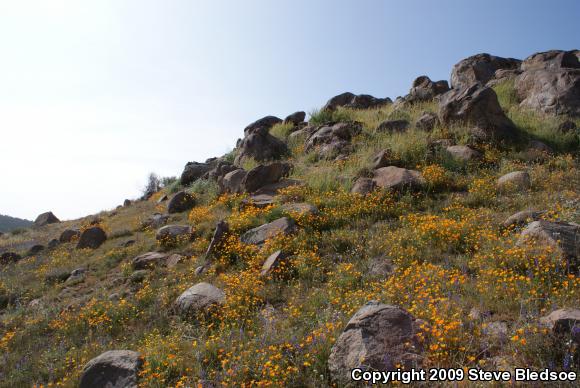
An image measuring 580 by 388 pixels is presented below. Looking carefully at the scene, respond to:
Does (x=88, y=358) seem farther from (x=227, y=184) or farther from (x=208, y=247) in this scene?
(x=227, y=184)

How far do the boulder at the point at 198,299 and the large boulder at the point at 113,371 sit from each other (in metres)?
1.32

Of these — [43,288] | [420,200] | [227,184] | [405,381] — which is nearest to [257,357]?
[405,381]

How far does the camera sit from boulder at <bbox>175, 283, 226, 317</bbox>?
6.11m

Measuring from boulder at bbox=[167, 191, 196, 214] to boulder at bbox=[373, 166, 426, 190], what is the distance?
6.44m

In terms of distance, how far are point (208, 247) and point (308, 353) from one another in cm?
506

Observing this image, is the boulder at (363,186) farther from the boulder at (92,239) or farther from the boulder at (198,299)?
the boulder at (92,239)

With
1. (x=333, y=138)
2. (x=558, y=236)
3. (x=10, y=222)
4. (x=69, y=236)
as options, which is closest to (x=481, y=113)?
(x=333, y=138)

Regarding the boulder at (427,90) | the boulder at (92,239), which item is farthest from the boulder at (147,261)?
the boulder at (427,90)

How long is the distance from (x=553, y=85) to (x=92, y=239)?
16.3 metres

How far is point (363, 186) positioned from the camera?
954cm

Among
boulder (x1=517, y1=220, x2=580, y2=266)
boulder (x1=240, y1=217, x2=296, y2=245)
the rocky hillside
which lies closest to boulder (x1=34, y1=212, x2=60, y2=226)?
the rocky hillside

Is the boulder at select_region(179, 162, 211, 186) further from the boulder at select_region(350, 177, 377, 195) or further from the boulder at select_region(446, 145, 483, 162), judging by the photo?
the boulder at select_region(446, 145, 483, 162)

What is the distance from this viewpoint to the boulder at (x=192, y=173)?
17406 mm

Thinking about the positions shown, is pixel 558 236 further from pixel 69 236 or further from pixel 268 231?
pixel 69 236
